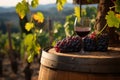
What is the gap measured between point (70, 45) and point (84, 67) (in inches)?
11.7

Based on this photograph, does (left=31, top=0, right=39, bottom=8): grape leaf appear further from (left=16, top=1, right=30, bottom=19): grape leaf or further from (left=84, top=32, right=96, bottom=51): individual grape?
(left=84, top=32, right=96, bottom=51): individual grape

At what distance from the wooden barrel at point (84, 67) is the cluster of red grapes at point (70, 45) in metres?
0.11

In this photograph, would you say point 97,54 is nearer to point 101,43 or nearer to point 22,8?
point 101,43

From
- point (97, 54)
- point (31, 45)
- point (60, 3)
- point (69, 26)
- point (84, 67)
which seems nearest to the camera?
point (84, 67)

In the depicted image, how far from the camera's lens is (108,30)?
2883 millimetres

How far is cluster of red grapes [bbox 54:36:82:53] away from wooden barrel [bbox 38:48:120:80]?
11 centimetres

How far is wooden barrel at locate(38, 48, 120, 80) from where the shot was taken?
2166 mm

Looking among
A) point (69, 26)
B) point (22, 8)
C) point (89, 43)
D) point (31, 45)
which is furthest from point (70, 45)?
point (69, 26)

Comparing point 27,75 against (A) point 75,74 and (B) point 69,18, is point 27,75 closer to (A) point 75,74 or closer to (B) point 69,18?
(B) point 69,18

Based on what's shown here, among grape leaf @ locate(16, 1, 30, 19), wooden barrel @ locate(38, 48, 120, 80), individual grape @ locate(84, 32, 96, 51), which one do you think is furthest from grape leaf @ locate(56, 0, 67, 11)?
wooden barrel @ locate(38, 48, 120, 80)

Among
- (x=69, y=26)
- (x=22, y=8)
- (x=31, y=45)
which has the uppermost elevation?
(x=22, y=8)

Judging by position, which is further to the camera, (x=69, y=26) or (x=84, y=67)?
(x=69, y=26)

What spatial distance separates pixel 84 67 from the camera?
2184mm

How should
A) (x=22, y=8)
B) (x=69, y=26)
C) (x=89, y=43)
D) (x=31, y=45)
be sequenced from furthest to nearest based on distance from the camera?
(x=69, y=26) < (x=31, y=45) < (x=22, y=8) < (x=89, y=43)
